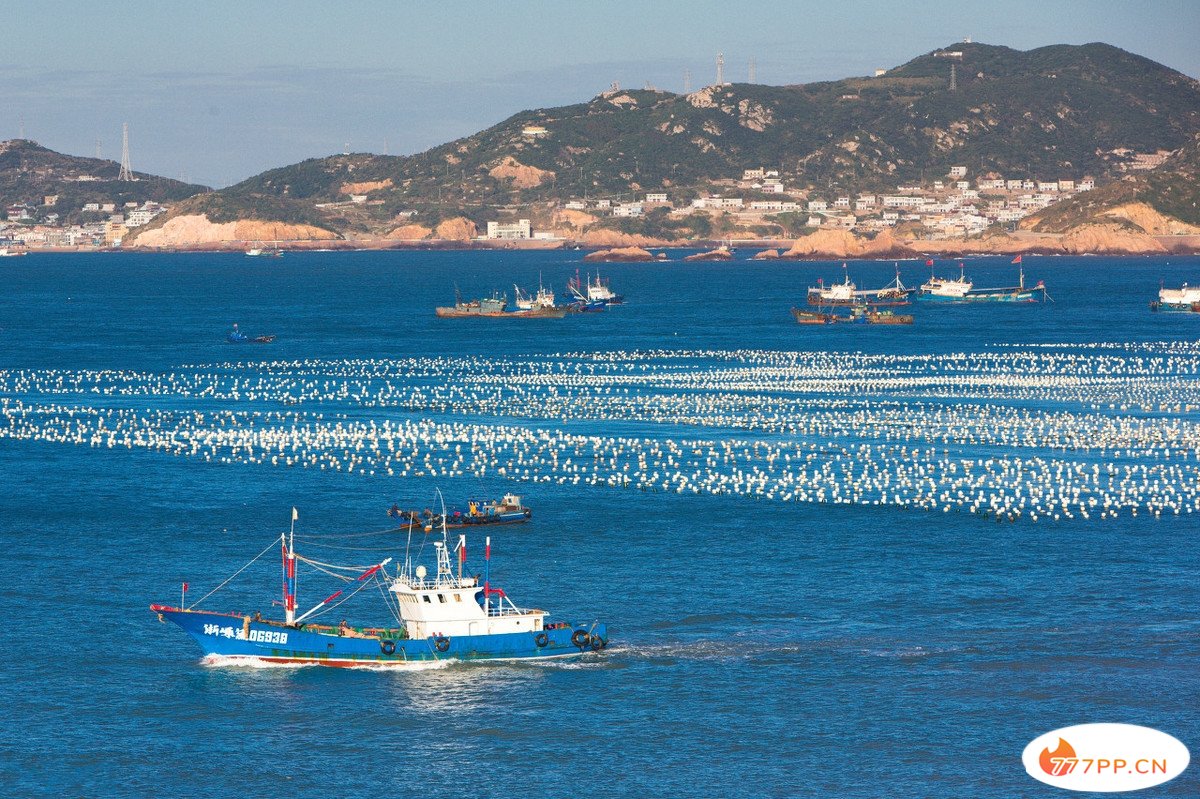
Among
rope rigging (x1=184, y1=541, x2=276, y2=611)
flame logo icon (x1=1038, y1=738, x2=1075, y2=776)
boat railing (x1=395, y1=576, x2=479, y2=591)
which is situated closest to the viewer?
flame logo icon (x1=1038, y1=738, x2=1075, y2=776)

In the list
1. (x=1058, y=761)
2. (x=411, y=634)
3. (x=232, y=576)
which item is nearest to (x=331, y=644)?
(x=411, y=634)

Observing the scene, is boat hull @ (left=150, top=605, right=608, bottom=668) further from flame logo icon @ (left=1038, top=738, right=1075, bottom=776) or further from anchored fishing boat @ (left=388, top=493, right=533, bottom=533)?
anchored fishing boat @ (left=388, top=493, right=533, bottom=533)

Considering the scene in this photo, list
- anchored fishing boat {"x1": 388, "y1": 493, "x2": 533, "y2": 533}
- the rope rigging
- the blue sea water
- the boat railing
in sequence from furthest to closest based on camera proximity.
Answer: anchored fishing boat {"x1": 388, "y1": 493, "x2": 533, "y2": 533}
the rope rigging
the boat railing
the blue sea water

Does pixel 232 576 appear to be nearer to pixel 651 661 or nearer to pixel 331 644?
pixel 331 644

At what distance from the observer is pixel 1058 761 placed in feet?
181

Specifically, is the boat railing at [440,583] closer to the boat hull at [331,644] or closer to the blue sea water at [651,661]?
the boat hull at [331,644]

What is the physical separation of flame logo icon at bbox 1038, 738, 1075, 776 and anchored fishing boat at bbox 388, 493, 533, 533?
142ft

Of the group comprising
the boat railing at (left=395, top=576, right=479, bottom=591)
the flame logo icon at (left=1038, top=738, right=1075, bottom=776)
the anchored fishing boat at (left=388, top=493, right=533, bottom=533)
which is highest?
the boat railing at (left=395, top=576, right=479, bottom=591)

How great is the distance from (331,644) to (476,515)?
92.2ft

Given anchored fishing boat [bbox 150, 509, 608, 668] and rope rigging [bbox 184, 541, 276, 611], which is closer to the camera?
anchored fishing boat [bbox 150, 509, 608, 668]

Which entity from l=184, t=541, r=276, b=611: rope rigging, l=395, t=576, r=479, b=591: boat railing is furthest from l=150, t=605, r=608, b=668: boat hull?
l=184, t=541, r=276, b=611: rope rigging

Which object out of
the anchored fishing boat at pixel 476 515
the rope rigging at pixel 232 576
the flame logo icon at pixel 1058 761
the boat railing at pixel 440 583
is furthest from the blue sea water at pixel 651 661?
the boat railing at pixel 440 583

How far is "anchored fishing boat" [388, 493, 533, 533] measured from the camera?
93688mm

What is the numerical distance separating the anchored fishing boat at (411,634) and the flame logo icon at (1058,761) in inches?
753
